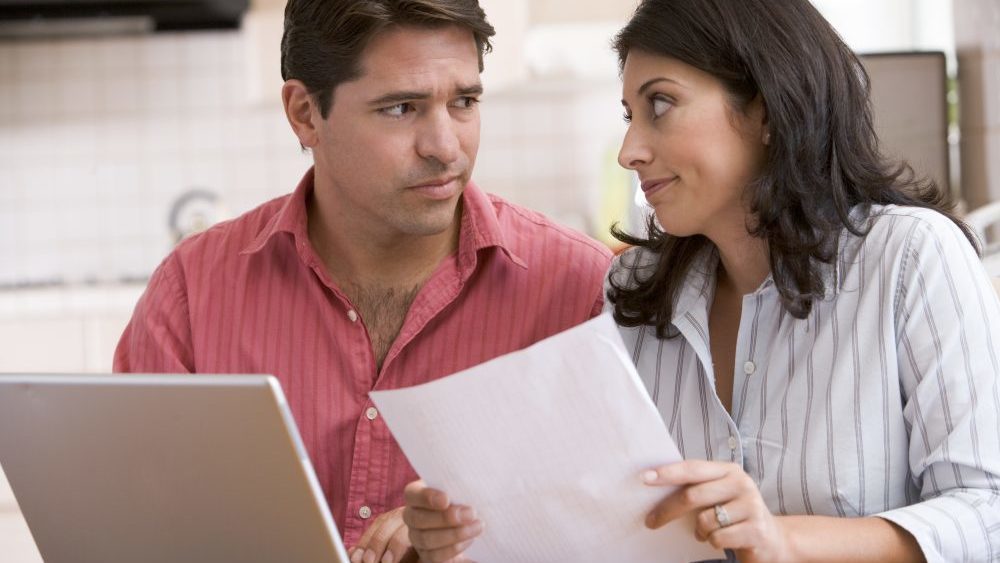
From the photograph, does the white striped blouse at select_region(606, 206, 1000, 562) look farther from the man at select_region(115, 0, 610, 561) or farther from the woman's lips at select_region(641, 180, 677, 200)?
the man at select_region(115, 0, 610, 561)

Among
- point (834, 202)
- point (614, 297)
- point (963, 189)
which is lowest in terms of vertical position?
point (963, 189)

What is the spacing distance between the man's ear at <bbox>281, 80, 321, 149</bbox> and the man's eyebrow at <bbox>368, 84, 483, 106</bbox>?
16cm

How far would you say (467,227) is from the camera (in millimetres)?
1757

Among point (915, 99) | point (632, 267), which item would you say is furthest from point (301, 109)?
point (915, 99)

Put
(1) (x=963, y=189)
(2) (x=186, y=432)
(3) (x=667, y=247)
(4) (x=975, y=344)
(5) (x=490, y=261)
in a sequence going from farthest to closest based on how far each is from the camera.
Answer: (1) (x=963, y=189)
(5) (x=490, y=261)
(3) (x=667, y=247)
(4) (x=975, y=344)
(2) (x=186, y=432)

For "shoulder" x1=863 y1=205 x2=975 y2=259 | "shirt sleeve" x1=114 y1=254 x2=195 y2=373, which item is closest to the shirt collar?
"shirt sleeve" x1=114 y1=254 x2=195 y2=373

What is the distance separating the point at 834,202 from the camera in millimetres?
1374

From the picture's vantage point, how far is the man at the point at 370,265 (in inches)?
65.2

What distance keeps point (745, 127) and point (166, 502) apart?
0.74 meters

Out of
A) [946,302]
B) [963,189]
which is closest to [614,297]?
[946,302]

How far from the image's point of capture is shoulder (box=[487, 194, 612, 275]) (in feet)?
5.81

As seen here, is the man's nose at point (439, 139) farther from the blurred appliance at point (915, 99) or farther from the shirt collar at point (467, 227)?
the blurred appliance at point (915, 99)

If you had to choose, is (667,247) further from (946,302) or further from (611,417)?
(611,417)

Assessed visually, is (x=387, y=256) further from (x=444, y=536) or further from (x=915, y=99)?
(x=915, y=99)
